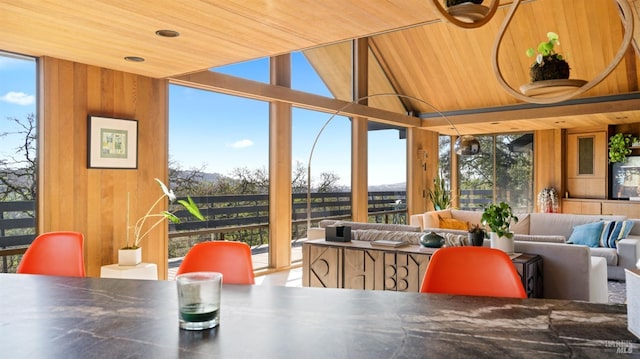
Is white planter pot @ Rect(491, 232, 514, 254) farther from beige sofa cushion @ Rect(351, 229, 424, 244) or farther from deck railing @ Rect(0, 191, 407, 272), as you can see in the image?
deck railing @ Rect(0, 191, 407, 272)

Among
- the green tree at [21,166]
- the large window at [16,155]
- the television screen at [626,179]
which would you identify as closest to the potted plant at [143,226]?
the large window at [16,155]

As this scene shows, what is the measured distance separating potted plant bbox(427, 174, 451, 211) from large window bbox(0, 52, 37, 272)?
7.40 m

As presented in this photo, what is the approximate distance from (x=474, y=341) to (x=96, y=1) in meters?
2.70

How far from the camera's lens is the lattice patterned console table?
4.07m

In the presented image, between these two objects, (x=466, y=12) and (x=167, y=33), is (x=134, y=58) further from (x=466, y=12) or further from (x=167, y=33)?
(x=466, y=12)

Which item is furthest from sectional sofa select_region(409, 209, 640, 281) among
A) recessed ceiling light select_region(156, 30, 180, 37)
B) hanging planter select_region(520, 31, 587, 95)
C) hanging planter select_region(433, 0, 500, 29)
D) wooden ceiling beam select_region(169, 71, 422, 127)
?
hanging planter select_region(433, 0, 500, 29)

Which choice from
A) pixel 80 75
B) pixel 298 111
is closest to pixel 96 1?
pixel 80 75

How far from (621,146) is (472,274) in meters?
8.83

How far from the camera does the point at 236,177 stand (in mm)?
6332

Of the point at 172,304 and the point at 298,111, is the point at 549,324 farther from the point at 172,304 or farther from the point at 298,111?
the point at 298,111

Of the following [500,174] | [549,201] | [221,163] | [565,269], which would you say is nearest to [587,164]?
[549,201]

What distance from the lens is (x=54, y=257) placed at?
8.15 feet

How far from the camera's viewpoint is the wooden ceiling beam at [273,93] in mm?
5438

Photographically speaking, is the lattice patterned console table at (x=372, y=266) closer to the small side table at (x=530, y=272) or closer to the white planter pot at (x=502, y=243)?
the small side table at (x=530, y=272)
